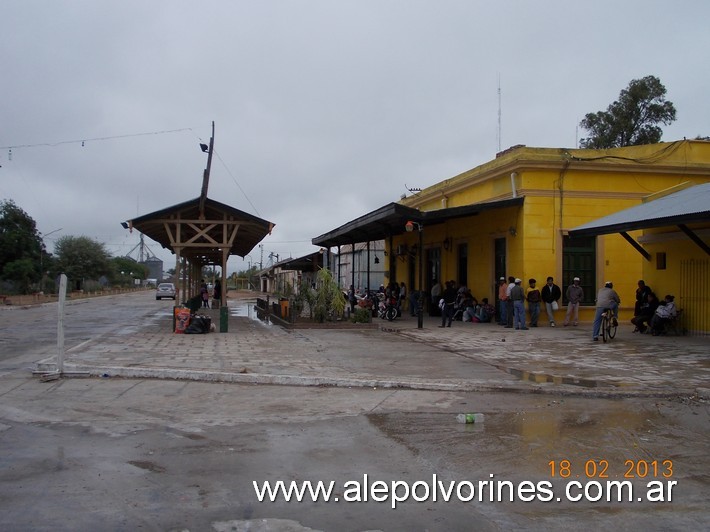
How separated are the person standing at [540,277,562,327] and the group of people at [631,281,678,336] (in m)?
2.76

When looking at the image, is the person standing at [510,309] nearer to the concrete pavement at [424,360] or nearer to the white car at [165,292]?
the concrete pavement at [424,360]

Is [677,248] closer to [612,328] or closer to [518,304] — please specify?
[612,328]

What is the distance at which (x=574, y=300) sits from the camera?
20.0 m

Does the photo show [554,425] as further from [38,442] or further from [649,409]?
[38,442]

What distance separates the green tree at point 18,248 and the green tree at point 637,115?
1806 inches

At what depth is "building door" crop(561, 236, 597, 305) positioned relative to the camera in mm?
21234

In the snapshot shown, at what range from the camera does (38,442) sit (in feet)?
22.5

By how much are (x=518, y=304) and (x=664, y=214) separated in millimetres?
5515

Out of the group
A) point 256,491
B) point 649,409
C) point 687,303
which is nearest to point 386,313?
point 687,303

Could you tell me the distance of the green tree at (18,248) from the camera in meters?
53.0

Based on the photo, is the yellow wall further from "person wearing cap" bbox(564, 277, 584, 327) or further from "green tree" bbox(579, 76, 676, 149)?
"green tree" bbox(579, 76, 676, 149)

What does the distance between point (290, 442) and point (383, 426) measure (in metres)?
1.28

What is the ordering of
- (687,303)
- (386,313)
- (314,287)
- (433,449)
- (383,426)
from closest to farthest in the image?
(433,449) → (383,426) → (687,303) → (314,287) → (386,313)
